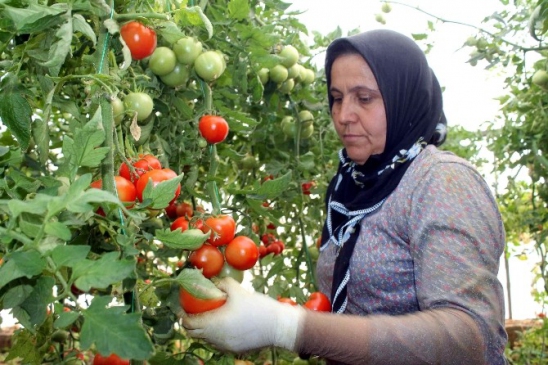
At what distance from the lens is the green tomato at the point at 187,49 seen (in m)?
1.13

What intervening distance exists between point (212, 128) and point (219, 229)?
0.74 ft

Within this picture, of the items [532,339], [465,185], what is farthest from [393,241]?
[532,339]

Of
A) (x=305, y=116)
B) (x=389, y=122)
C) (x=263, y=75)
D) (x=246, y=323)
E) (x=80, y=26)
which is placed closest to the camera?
(x=80, y=26)

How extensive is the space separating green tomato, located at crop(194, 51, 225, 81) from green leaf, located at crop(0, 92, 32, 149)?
36cm

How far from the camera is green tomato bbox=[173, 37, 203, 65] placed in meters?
1.13

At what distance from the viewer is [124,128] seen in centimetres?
102

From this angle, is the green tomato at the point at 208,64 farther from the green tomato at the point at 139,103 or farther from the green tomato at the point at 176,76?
the green tomato at the point at 139,103

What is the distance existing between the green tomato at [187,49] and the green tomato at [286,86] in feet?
1.73

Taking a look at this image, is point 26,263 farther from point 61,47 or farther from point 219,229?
point 219,229

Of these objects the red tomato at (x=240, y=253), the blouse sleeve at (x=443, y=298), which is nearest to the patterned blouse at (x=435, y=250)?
the blouse sleeve at (x=443, y=298)

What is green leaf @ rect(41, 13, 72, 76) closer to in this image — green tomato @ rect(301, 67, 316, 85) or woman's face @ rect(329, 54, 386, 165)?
woman's face @ rect(329, 54, 386, 165)

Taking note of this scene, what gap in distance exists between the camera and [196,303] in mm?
921

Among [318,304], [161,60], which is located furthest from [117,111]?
[318,304]

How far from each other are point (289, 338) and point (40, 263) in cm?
45
